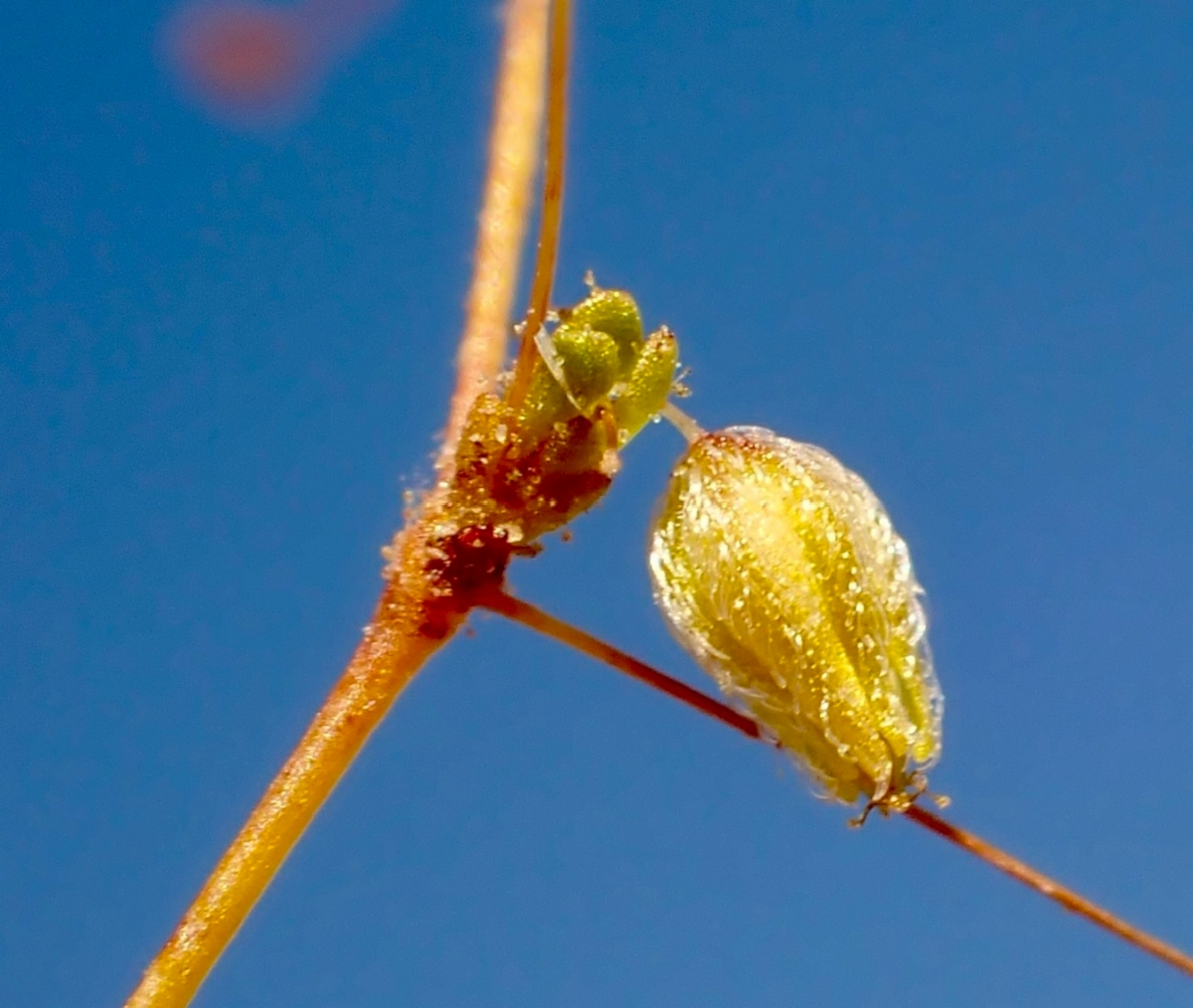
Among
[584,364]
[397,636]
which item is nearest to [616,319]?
[584,364]

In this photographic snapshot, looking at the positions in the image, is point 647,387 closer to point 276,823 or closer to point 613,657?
point 613,657

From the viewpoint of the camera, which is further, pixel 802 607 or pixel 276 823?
pixel 802 607

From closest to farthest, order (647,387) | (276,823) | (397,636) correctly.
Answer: (276,823)
(397,636)
(647,387)

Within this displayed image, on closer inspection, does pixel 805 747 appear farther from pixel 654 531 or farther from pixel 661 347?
pixel 661 347

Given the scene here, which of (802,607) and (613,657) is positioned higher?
(802,607)

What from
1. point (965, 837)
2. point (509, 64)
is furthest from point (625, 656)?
point (509, 64)

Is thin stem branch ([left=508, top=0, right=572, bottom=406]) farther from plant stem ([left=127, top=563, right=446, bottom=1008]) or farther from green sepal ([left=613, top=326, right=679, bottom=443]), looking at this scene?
plant stem ([left=127, top=563, right=446, bottom=1008])

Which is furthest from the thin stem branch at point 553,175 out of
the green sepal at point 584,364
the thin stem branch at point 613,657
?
the thin stem branch at point 613,657

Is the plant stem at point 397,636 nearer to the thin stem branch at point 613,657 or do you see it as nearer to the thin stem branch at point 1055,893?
the thin stem branch at point 613,657

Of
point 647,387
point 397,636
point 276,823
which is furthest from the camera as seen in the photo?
point 647,387
